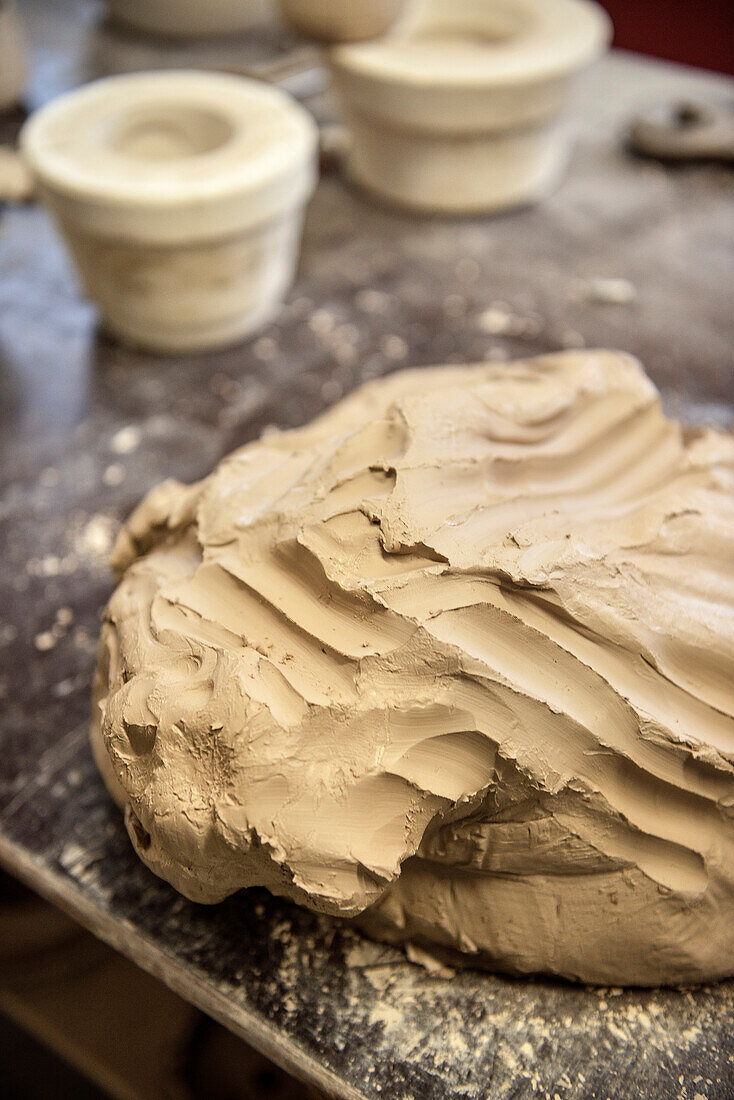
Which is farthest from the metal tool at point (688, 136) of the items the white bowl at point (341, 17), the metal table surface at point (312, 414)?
the white bowl at point (341, 17)

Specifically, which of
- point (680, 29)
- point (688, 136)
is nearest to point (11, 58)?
point (688, 136)

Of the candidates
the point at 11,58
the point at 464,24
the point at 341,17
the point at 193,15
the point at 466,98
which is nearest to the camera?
the point at 466,98

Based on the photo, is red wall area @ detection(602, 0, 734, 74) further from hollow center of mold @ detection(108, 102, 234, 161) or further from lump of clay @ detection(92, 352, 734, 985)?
lump of clay @ detection(92, 352, 734, 985)

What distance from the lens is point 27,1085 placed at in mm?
2082

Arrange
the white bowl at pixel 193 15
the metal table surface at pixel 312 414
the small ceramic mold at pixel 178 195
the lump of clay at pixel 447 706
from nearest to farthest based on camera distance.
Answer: the lump of clay at pixel 447 706 → the metal table surface at pixel 312 414 → the small ceramic mold at pixel 178 195 → the white bowl at pixel 193 15

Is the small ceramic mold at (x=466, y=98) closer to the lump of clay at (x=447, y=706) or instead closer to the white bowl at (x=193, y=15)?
the white bowl at (x=193, y=15)

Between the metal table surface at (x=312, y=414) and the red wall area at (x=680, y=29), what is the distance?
0.26 meters

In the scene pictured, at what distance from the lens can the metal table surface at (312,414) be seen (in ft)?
Result: 4.65

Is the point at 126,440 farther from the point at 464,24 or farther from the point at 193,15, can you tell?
the point at 193,15

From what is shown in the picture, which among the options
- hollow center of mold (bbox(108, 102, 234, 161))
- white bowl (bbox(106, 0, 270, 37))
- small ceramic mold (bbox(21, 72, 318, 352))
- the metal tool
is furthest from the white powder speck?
white bowl (bbox(106, 0, 270, 37))

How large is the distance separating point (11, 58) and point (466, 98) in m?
2.06

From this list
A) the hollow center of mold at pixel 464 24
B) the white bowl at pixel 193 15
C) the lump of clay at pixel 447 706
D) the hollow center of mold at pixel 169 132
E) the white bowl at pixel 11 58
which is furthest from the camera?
the white bowl at pixel 193 15

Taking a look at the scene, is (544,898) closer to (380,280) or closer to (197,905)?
(197,905)

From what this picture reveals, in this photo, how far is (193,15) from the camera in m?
4.46
